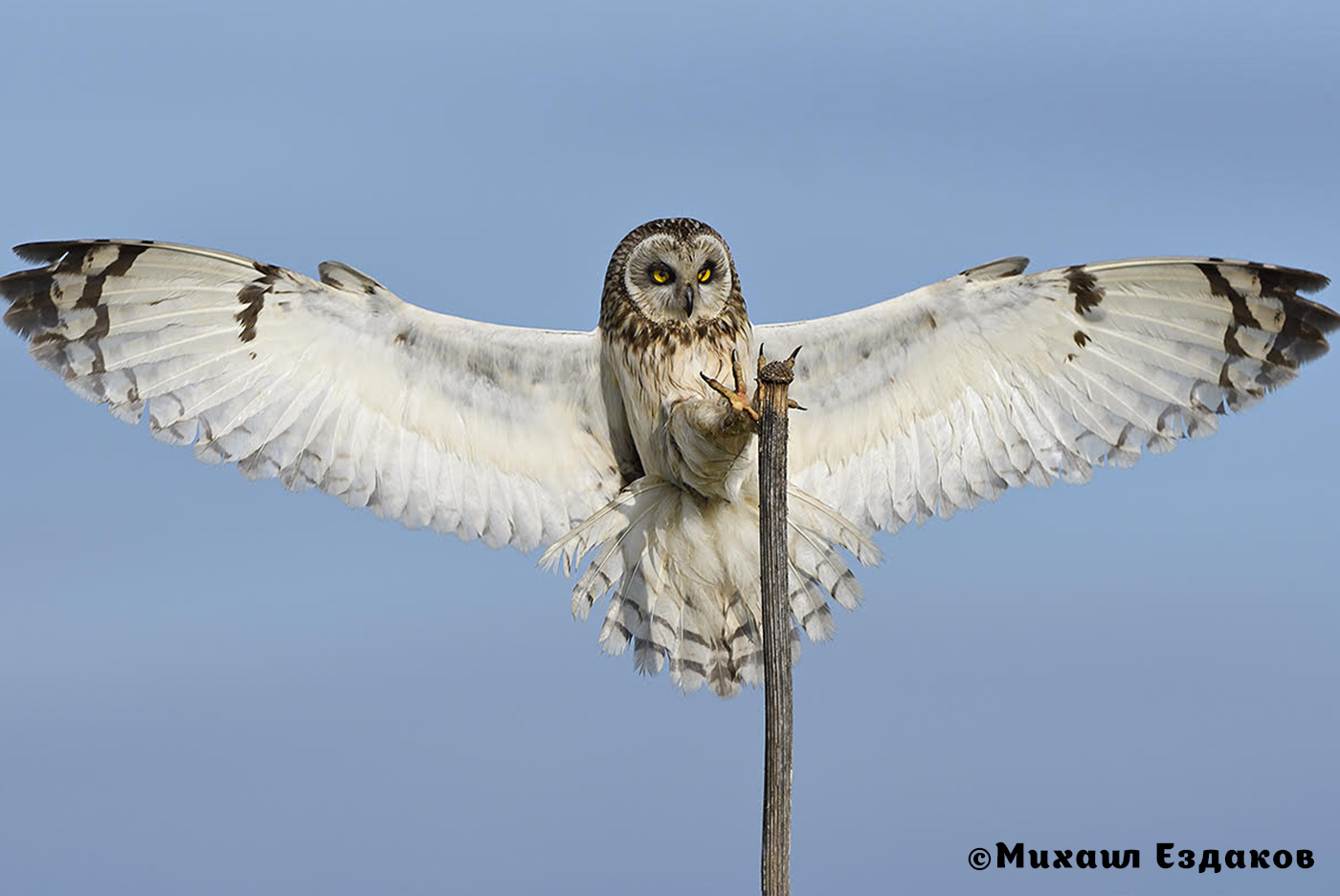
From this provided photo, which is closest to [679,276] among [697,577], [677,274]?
[677,274]

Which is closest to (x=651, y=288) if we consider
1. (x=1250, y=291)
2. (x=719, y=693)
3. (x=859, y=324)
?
(x=859, y=324)

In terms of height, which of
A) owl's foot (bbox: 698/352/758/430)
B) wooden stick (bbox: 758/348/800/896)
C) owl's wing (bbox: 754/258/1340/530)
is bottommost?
wooden stick (bbox: 758/348/800/896)

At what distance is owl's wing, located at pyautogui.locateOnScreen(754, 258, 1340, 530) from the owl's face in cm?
43

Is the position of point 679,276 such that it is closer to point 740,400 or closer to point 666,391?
point 666,391

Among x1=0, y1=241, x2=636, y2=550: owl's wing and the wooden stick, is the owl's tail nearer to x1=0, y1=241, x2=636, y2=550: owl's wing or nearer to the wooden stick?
x1=0, y1=241, x2=636, y2=550: owl's wing

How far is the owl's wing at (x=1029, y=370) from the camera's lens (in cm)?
555

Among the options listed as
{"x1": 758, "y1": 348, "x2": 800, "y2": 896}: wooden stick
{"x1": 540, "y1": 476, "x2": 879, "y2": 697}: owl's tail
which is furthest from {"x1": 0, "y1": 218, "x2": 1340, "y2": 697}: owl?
{"x1": 758, "y1": 348, "x2": 800, "y2": 896}: wooden stick

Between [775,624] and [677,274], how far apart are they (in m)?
1.53

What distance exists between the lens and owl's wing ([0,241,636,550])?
531cm

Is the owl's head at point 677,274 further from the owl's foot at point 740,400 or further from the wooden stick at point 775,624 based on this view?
the wooden stick at point 775,624

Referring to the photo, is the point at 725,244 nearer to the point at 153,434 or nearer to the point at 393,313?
the point at 393,313

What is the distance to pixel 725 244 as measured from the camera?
542 cm

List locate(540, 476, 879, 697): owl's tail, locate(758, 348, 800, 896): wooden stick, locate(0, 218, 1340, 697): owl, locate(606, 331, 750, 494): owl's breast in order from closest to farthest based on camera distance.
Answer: locate(758, 348, 800, 896): wooden stick
locate(606, 331, 750, 494): owl's breast
locate(0, 218, 1340, 697): owl
locate(540, 476, 879, 697): owl's tail

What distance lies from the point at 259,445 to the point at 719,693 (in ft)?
7.04
